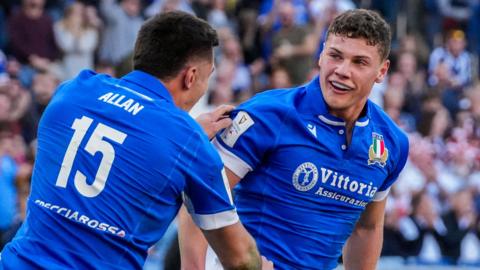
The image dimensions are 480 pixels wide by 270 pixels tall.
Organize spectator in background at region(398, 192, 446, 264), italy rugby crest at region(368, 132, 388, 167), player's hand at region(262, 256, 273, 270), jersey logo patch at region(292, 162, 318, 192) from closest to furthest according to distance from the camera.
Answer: player's hand at region(262, 256, 273, 270)
jersey logo patch at region(292, 162, 318, 192)
italy rugby crest at region(368, 132, 388, 167)
spectator in background at region(398, 192, 446, 264)

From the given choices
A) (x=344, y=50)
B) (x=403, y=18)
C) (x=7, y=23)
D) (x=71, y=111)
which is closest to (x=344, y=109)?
A: (x=344, y=50)

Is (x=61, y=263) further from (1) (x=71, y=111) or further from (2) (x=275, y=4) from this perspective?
(2) (x=275, y=4)

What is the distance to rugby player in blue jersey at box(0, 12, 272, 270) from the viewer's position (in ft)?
15.7

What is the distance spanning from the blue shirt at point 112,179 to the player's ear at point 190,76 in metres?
0.10

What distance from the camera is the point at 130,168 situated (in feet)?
15.8

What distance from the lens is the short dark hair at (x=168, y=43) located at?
4.97 meters

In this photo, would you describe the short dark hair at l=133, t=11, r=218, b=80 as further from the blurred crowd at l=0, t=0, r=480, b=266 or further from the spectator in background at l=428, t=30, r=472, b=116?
the spectator in background at l=428, t=30, r=472, b=116

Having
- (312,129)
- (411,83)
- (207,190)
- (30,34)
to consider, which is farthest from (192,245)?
(411,83)

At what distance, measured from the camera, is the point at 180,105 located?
5086 mm

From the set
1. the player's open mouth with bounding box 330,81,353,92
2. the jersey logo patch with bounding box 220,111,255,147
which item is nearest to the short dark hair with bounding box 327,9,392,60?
the player's open mouth with bounding box 330,81,353,92

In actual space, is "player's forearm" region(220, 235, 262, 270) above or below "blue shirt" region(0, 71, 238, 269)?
Answer: below

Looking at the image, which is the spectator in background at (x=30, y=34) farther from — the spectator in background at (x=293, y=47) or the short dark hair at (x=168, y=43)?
the short dark hair at (x=168, y=43)

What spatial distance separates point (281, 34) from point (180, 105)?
1020 cm

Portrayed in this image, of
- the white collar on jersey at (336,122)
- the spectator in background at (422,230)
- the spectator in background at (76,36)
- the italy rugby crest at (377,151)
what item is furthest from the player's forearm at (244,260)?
the spectator in background at (76,36)
